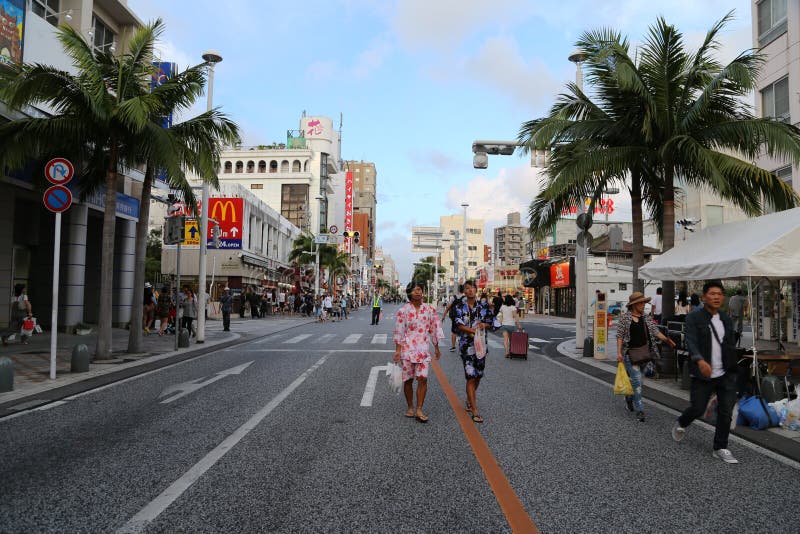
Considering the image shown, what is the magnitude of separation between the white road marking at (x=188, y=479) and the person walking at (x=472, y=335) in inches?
105

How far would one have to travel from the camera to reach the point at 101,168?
573 inches

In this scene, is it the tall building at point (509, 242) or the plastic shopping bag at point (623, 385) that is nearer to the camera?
the plastic shopping bag at point (623, 385)

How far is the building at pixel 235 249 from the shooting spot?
149 ft

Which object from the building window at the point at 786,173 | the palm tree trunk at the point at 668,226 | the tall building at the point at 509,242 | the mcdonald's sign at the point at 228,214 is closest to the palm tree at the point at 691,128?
the palm tree trunk at the point at 668,226

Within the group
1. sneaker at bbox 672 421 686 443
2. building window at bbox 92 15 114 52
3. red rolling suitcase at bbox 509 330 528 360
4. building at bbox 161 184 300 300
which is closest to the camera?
sneaker at bbox 672 421 686 443

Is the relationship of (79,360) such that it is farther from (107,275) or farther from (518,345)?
(518,345)

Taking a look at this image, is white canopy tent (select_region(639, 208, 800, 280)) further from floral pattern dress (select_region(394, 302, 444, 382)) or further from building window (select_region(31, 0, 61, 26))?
building window (select_region(31, 0, 61, 26))

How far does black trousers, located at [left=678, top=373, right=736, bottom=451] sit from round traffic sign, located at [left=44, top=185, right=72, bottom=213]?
1067 centimetres

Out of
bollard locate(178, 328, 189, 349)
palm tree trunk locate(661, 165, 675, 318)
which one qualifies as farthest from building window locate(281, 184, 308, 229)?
palm tree trunk locate(661, 165, 675, 318)

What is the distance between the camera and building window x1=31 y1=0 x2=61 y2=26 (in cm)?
1774

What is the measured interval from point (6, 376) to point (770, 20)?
29035 mm

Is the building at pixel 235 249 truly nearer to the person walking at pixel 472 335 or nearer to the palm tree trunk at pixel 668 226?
the palm tree trunk at pixel 668 226

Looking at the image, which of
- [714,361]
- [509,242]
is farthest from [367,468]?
[509,242]

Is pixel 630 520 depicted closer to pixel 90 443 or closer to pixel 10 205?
pixel 90 443
